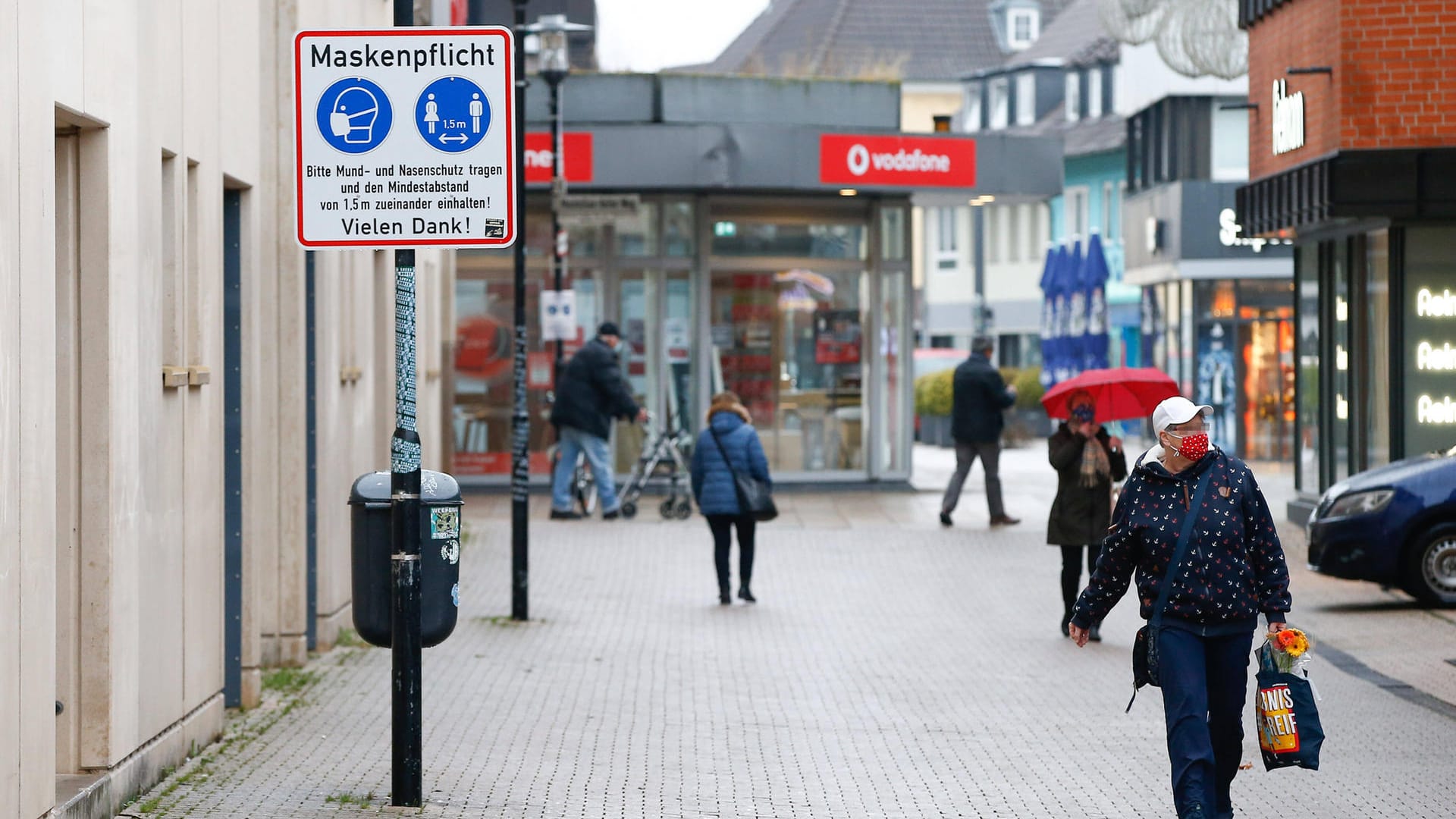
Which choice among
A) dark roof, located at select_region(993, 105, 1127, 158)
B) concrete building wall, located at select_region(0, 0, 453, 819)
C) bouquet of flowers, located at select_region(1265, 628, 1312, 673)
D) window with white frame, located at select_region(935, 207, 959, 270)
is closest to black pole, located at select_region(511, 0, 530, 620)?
concrete building wall, located at select_region(0, 0, 453, 819)

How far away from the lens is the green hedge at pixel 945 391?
125 feet

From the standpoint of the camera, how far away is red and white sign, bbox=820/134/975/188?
76.5 feet

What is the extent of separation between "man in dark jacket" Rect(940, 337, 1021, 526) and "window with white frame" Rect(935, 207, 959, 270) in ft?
140

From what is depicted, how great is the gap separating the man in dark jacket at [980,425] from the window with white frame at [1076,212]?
1253 inches

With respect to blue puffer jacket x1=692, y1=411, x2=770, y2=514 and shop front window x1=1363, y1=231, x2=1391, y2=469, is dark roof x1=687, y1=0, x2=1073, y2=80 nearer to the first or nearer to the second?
shop front window x1=1363, y1=231, x2=1391, y2=469

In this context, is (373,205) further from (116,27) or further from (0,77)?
(0,77)

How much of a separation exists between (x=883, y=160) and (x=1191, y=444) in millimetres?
16533

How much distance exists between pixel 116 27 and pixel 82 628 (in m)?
2.11

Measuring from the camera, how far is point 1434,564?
14508 millimetres

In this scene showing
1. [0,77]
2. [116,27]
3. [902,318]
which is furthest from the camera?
[902,318]

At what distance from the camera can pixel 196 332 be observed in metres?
9.09

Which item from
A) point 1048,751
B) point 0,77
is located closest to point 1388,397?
point 1048,751

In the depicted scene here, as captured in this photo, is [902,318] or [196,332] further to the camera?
[902,318]

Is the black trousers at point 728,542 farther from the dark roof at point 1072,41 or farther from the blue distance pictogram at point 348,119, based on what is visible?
the dark roof at point 1072,41
